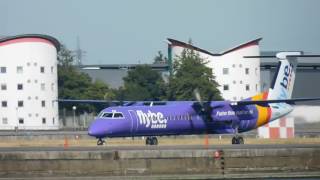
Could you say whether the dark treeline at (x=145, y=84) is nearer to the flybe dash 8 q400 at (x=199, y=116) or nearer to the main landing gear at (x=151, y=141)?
the flybe dash 8 q400 at (x=199, y=116)

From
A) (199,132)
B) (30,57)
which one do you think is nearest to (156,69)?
(30,57)

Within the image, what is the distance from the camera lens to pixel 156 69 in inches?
5723

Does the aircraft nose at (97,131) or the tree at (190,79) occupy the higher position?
the tree at (190,79)

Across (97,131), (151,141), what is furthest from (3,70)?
(97,131)

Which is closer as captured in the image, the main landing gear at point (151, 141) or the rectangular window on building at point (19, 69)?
the main landing gear at point (151, 141)

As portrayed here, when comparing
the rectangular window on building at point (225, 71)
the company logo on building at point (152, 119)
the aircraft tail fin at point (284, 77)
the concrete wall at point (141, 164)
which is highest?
the rectangular window on building at point (225, 71)

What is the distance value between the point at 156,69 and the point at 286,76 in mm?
75020

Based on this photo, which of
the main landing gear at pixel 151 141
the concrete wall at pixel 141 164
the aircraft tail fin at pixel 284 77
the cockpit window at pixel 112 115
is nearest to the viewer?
the concrete wall at pixel 141 164

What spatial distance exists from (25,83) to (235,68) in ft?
96.6

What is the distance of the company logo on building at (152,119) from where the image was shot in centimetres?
6091

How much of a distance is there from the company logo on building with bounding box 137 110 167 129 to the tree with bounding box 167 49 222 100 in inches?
1735

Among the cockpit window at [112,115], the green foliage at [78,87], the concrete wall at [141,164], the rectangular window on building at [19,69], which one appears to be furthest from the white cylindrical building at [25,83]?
the concrete wall at [141,164]

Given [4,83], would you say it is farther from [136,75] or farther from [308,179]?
[308,179]

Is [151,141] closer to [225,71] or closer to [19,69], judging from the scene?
[19,69]
